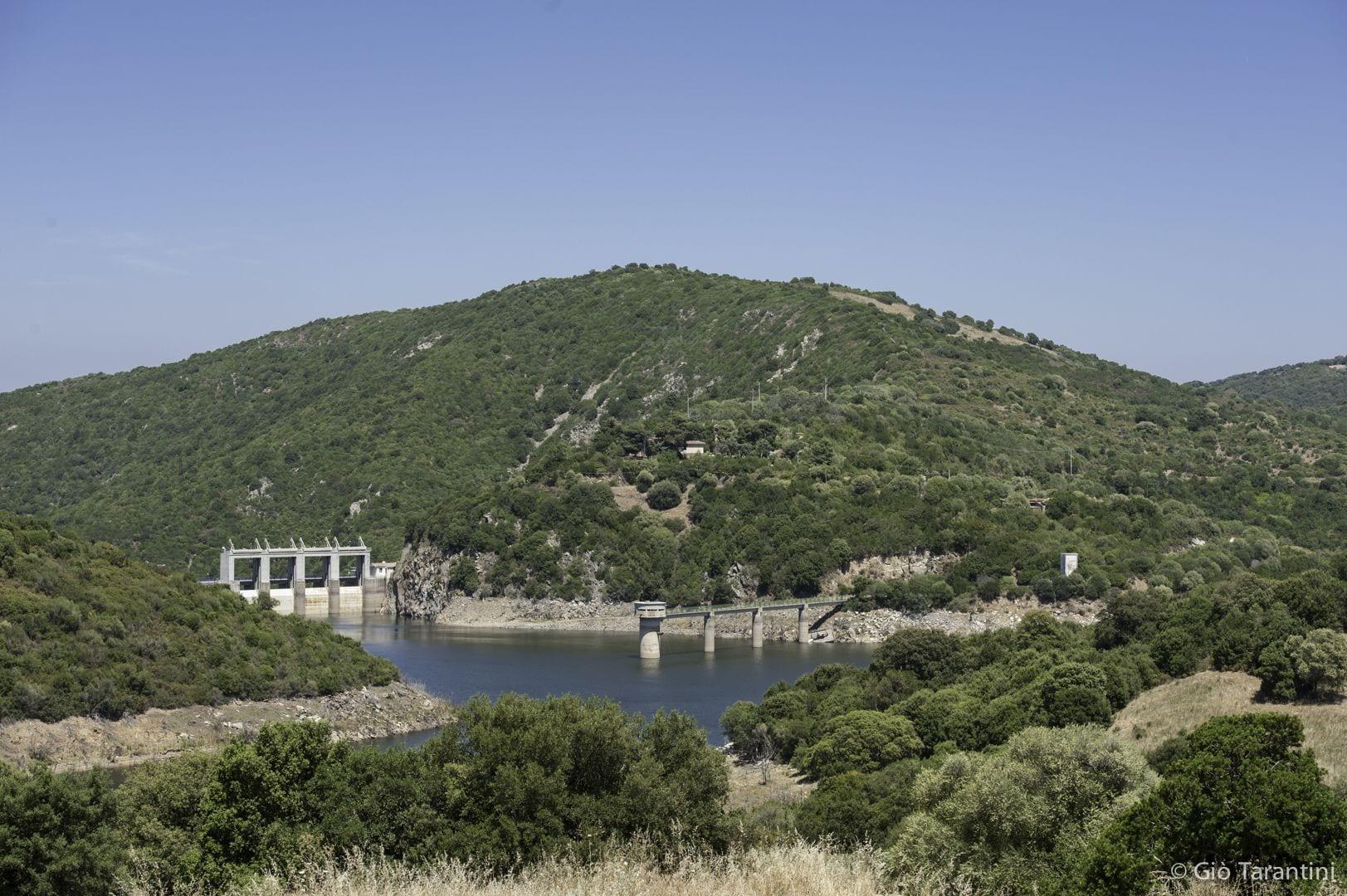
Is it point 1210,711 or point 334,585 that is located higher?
point 334,585

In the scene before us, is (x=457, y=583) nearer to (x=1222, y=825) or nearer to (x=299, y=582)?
(x=299, y=582)

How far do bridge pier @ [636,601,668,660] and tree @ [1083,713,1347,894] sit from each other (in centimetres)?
7396

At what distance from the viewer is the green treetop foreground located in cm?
5097

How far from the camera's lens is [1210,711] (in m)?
40.9

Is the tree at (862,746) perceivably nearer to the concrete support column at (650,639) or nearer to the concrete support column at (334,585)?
the concrete support column at (650,639)

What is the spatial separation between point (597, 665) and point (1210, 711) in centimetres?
5078

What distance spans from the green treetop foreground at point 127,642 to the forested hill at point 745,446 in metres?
51.8

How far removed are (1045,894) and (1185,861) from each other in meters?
1.65

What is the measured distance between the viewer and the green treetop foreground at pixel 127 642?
167 feet

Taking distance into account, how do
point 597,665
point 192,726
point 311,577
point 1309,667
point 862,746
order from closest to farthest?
point 1309,667
point 862,746
point 192,726
point 597,665
point 311,577

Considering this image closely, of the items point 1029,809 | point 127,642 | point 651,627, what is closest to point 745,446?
point 651,627

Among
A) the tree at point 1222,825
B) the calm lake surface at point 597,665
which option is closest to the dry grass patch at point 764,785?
the calm lake surface at point 597,665

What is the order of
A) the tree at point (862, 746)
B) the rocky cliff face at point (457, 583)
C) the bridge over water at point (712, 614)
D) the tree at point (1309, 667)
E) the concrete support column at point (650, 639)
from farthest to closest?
1. the rocky cliff face at point (457, 583)
2. the bridge over water at point (712, 614)
3. the concrete support column at point (650, 639)
4. the tree at point (862, 746)
5. the tree at point (1309, 667)

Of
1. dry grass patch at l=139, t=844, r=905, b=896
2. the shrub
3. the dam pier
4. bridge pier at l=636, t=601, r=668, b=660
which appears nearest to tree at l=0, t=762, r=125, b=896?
dry grass patch at l=139, t=844, r=905, b=896
